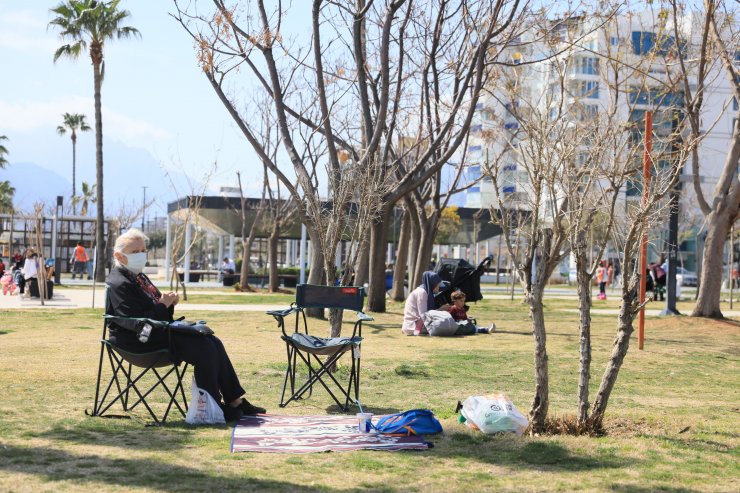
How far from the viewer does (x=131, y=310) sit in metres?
7.43

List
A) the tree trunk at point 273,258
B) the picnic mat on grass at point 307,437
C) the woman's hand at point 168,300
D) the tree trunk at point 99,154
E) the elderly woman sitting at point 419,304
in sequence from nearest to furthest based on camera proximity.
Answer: the picnic mat on grass at point 307,437
the woman's hand at point 168,300
the elderly woman sitting at point 419,304
the tree trunk at point 273,258
the tree trunk at point 99,154

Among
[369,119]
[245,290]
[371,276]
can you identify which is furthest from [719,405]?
[245,290]

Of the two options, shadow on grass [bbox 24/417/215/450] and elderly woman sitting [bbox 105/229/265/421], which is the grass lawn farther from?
elderly woman sitting [bbox 105/229/265/421]

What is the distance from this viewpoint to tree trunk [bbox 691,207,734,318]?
18.4m

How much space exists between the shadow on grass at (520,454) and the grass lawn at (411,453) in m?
0.01

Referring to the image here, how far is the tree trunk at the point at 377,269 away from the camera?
827 inches

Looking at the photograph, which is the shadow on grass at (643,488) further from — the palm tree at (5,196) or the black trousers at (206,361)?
the palm tree at (5,196)

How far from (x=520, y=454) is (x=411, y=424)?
0.87 m

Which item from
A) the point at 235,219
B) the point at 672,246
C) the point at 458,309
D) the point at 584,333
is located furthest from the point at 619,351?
the point at 235,219

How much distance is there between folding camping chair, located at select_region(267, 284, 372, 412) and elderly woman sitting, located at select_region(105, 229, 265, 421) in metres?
0.70

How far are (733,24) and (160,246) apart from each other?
79.2m

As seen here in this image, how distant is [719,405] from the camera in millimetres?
8664

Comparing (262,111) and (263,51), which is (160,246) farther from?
(263,51)

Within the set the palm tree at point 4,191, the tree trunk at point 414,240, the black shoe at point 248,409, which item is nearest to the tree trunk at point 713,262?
the tree trunk at point 414,240
